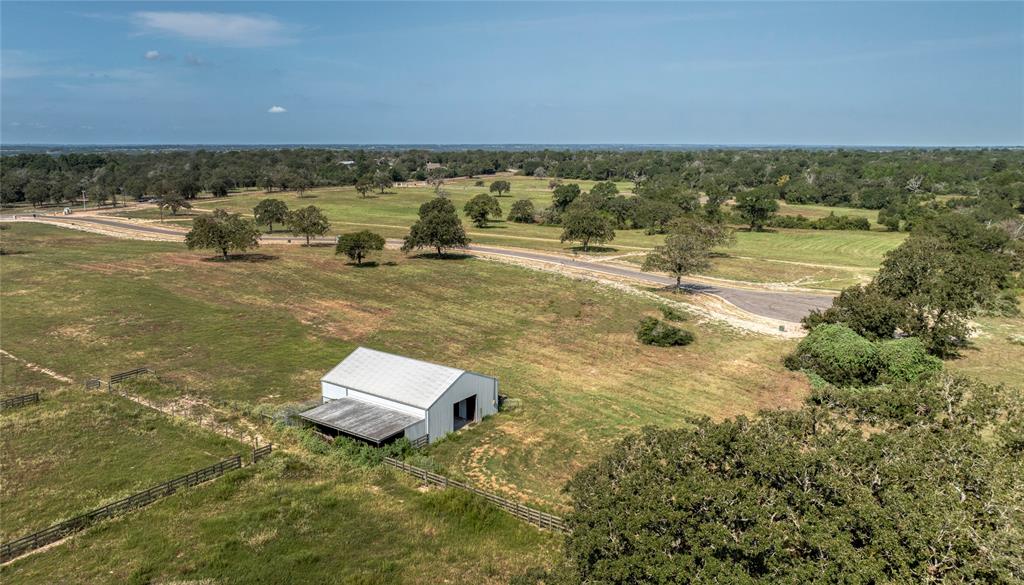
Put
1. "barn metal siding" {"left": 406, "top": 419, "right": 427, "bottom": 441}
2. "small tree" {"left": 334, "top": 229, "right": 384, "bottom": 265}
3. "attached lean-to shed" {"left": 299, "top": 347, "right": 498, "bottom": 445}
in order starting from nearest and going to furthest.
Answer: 1. "barn metal siding" {"left": 406, "top": 419, "right": 427, "bottom": 441}
2. "attached lean-to shed" {"left": 299, "top": 347, "right": 498, "bottom": 445}
3. "small tree" {"left": 334, "top": 229, "right": 384, "bottom": 265}

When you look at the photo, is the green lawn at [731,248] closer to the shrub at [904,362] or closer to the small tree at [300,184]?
the small tree at [300,184]

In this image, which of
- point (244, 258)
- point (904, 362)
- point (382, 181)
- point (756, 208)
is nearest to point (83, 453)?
point (904, 362)

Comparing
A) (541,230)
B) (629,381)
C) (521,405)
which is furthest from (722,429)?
(541,230)

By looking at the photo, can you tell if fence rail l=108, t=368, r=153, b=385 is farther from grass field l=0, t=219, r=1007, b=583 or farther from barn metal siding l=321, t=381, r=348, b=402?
barn metal siding l=321, t=381, r=348, b=402

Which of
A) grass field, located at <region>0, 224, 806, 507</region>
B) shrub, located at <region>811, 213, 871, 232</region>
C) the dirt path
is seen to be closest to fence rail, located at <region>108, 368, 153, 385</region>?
grass field, located at <region>0, 224, 806, 507</region>

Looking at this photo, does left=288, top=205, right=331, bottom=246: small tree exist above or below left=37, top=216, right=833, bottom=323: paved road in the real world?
above

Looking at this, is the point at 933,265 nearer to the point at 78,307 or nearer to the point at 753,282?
Answer: the point at 753,282
